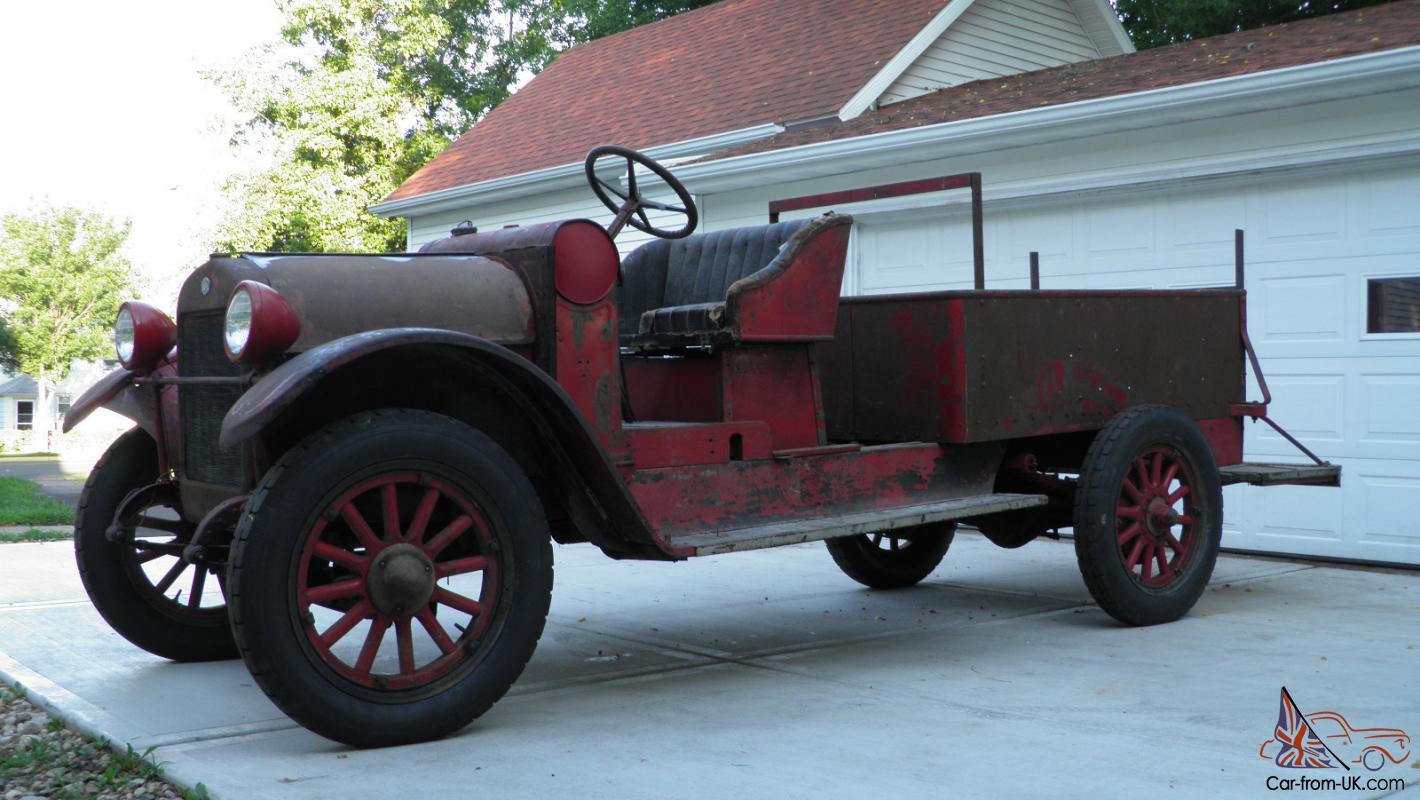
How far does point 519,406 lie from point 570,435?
18cm

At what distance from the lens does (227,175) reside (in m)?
22.2

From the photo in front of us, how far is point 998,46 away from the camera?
44.9ft

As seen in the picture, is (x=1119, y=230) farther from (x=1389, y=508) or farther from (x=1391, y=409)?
(x=1389, y=508)

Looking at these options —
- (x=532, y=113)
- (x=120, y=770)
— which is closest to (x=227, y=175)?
(x=532, y=113)

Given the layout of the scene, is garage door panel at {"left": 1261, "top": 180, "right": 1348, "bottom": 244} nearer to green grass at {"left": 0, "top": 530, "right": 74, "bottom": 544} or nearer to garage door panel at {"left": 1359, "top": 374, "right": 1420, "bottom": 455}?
garage door panel at {"left": 1359, "top": 374, "right": 1420, "bottom": 455}

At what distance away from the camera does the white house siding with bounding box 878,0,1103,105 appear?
12.5 metres

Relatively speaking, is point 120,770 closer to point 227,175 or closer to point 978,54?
point 978,54

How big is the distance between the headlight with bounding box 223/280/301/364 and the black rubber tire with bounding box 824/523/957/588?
3.35m

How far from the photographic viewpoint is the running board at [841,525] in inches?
169

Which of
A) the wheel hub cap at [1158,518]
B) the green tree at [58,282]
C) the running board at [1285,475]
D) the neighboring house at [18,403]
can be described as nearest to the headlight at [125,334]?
the wheel hub cap at [1158,518]

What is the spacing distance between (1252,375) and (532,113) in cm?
1082

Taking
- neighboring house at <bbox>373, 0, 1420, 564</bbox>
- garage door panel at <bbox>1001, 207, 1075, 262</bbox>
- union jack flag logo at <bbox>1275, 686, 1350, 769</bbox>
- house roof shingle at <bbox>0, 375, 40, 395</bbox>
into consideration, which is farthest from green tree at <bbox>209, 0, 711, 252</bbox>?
house roof shingle at <bbox>0, 375, 40, 395</bbox>

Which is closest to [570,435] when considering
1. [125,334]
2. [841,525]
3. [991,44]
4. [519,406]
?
[519,406]

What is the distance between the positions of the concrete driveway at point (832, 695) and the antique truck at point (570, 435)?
274 mm
